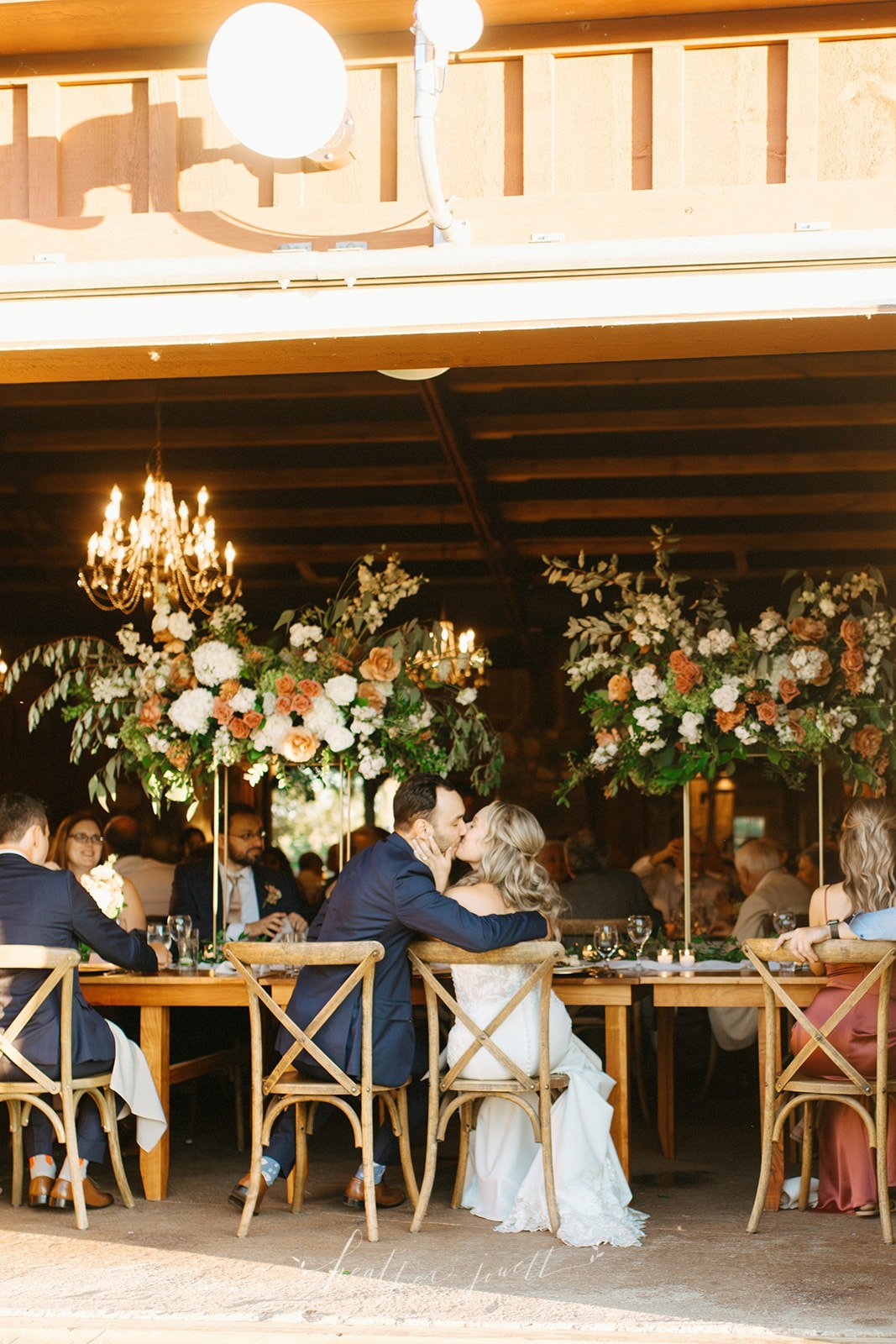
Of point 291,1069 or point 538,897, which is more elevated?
point 538,897

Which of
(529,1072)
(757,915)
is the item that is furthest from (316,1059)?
(757,915)

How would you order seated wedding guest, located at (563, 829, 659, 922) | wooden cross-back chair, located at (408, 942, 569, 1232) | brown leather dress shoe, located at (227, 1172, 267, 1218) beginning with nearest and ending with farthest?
wooden cross-back chair, located at (408, 942, 569, 1232)
brown leather dress shoe, located at (227, 1172, 267, 1218)
seated wedding guest, located at (563, 829, 659, 922)

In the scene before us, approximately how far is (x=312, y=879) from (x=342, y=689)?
645 centimetres

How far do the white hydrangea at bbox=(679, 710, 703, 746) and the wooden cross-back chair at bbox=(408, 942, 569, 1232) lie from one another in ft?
5.60

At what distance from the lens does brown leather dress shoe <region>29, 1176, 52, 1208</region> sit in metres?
5.46

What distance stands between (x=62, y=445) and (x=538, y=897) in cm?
587

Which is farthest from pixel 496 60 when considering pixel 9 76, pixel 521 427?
pixel 521 427

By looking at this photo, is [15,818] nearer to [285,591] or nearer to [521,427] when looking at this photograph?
[521,427]

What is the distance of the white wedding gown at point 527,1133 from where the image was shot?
5.14 m

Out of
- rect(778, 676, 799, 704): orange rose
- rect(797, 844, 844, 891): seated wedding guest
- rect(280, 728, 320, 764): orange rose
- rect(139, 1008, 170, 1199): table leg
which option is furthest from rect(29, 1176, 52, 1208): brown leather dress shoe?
rect(797, 844, 844, 891): seated wedding guest

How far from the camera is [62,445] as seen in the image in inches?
393

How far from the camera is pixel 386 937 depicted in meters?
5.29

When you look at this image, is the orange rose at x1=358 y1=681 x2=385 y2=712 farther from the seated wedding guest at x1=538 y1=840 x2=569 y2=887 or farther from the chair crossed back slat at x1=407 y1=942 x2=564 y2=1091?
the seated wedding guest at x1=538 y1=840 x2=569 y2=887

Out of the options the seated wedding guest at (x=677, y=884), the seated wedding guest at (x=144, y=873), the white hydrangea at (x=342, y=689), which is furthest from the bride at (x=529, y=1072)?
the seated wedding guest at (x=144, y=873)
